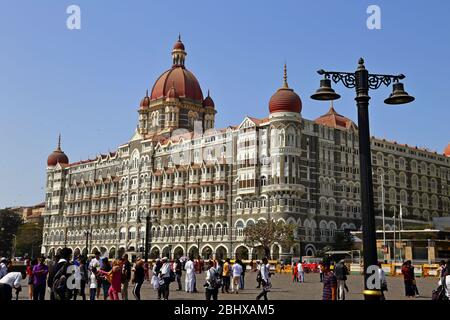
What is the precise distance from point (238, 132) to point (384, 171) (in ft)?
69.9

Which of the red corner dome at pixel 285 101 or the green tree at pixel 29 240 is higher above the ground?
the red corner dome at pixel 285 101

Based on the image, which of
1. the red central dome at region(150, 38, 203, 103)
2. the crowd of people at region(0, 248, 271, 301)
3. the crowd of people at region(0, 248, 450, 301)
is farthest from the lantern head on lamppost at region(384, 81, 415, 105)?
the red central dome at region(150, 38, 203, 103)

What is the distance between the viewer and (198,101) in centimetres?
8556

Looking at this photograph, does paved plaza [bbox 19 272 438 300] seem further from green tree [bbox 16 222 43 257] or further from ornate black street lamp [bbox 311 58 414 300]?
green tree [bbox 16 222 43 257]

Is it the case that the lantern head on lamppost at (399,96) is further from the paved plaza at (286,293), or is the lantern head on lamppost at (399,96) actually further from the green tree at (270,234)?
the green tree at (270,234)

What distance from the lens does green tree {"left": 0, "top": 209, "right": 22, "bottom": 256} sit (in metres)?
97.8

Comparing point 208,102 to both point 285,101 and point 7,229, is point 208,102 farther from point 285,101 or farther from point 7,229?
point 7,229

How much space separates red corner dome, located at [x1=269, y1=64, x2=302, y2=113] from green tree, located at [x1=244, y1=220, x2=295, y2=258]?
41.6 ft

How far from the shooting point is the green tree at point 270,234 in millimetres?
54406

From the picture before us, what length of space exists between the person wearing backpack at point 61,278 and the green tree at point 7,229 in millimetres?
91157

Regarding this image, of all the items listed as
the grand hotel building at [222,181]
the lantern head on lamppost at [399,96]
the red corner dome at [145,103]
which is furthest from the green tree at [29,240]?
the lantern head on lamppost at [399,96]
